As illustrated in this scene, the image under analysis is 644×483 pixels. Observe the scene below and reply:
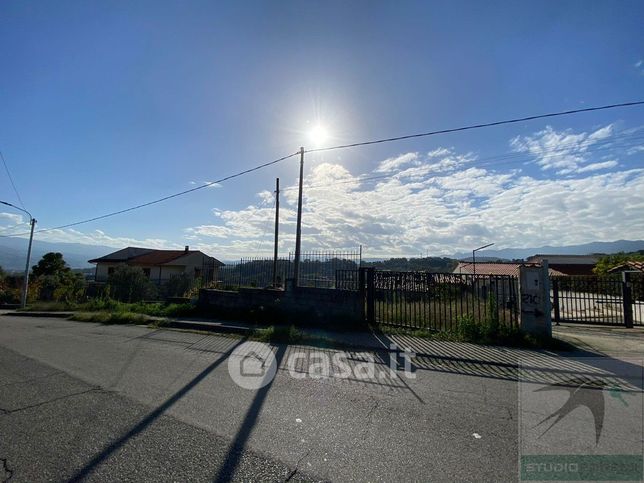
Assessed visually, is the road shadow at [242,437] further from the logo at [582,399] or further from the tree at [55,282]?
the tree at [55,282]

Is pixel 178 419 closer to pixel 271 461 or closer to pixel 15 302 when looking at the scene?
pixel 271 461

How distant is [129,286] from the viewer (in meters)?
21.4

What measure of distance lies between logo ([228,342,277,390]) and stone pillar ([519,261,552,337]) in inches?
247

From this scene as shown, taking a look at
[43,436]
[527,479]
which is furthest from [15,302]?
[527,479]

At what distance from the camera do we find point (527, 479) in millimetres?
2746

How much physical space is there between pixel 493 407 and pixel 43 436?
5116mm

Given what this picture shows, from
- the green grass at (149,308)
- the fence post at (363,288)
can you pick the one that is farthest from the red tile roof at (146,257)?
the fence post at (363,288)

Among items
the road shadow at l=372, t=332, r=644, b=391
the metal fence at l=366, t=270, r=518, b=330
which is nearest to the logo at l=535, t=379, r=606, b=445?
the road shadow at l=372, t=332, r=644, b=391

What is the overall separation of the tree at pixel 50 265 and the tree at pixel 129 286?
26.9 meters

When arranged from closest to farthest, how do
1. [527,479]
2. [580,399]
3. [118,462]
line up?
[527,479] → [118,462] → [580,399]

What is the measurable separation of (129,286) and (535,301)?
21936mm

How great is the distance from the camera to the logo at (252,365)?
210 inches

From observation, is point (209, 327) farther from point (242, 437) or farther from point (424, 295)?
point (242, 437)

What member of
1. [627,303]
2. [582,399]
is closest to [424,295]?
[582,399]
